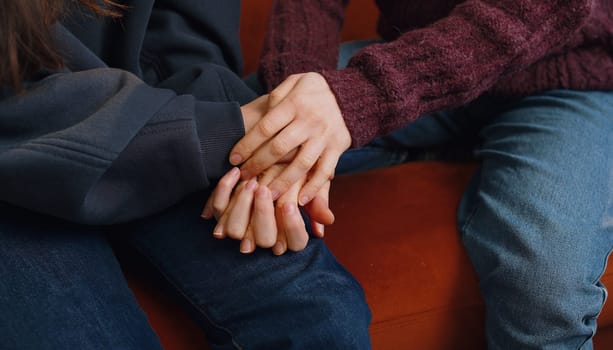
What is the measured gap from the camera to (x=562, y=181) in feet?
2.15

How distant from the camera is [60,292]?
1.67 feet

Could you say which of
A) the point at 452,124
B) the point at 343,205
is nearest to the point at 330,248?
the point at 343,205

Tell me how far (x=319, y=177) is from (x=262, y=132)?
0.08 meters

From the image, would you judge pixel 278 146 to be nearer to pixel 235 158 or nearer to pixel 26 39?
pixel 235 158

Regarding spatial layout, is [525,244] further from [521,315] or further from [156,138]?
[156,138]

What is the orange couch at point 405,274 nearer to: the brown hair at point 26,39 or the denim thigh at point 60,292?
the denim thigh at point 60,292

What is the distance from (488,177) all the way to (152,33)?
0.45 m

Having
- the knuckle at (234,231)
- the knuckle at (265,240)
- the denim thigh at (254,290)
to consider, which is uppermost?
the knuckle at (234,231)

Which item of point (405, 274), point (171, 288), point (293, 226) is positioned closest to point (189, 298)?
point (171, 288)

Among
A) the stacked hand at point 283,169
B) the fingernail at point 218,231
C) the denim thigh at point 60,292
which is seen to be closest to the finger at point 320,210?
the stacked hand at point 283,169

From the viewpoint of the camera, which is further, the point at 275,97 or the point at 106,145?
the point at 275,97

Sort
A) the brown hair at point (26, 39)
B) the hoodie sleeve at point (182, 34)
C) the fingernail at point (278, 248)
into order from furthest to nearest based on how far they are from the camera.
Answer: the hoodie sleeve at point (182, 34) → the fingernail at point (278, 248) → the brown hair at point (26, 39)

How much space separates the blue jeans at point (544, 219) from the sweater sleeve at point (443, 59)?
110mm

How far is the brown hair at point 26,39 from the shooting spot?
1.60 feet
